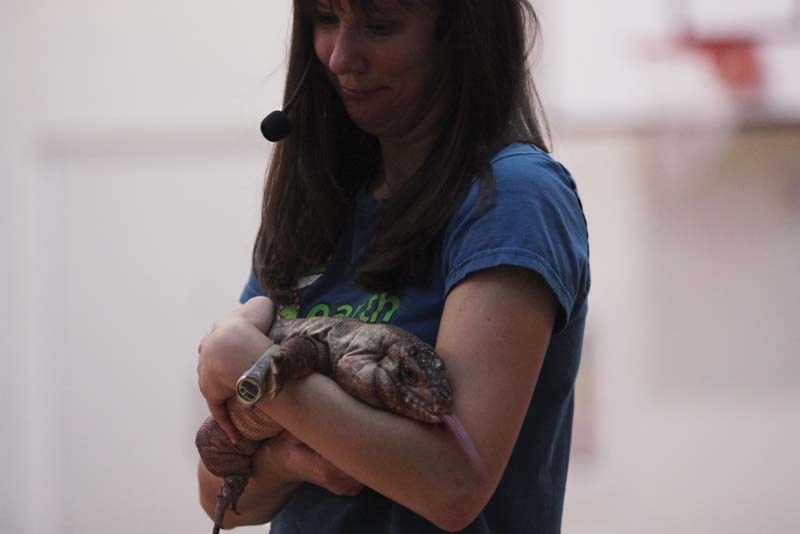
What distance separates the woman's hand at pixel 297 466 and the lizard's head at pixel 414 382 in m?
0.14

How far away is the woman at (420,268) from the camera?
1183 millimetres

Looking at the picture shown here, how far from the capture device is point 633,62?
174 inches

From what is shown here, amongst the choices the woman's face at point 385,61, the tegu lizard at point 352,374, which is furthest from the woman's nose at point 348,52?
the tegu lizard at point 352,374

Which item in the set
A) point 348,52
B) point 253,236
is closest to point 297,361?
point 348,52

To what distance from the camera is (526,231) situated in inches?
47.6

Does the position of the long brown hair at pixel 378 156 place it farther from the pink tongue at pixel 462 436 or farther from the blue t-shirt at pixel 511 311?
the pink tongue at pixel 462 436

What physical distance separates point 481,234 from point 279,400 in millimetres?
Answer: 295

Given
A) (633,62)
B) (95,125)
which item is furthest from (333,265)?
(95,125)

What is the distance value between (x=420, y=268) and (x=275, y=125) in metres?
0.31

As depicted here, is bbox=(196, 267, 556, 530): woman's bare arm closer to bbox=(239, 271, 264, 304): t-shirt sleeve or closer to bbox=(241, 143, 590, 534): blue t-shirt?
bbox=(241, 143, 590, 534): blue t-shirt

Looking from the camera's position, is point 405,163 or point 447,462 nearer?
point 447,462

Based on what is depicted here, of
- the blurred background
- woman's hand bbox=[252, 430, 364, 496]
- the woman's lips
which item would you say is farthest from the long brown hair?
the blurred background

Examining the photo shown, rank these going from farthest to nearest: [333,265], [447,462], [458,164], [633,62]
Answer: [633,62], [333,265], [458,164], [447,462]

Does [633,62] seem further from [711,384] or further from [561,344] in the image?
[561,344]
